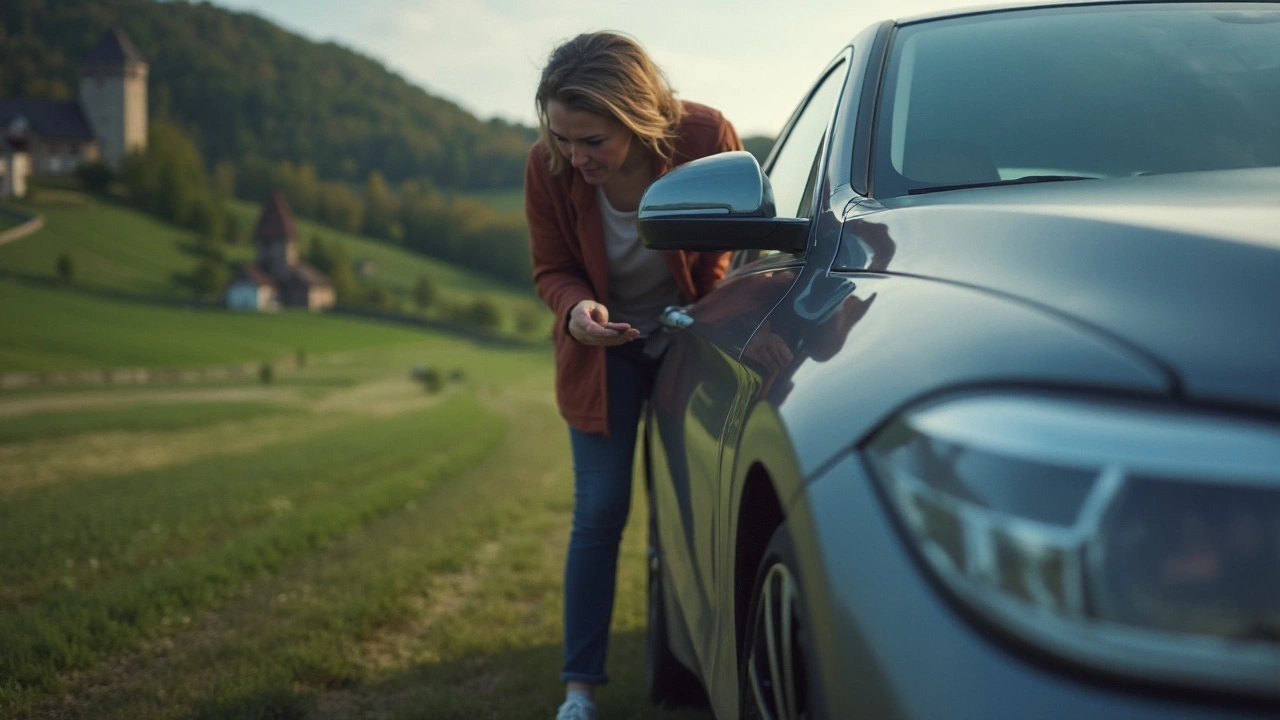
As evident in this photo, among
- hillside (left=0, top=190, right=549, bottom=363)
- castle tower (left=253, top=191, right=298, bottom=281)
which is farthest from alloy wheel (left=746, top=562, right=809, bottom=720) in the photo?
castle tower (left=253, top=191, right=298, bottom=281)

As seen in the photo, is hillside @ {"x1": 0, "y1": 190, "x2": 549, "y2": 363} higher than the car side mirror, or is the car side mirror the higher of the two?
the car side mirror

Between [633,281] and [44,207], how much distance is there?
66605mm

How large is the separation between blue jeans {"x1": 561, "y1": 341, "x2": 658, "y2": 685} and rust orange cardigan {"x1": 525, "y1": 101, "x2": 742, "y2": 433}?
0.25 feet

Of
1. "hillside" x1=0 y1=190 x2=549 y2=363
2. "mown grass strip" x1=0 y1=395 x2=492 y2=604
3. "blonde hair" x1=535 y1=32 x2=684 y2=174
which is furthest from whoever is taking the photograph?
"hillside" x1=0 y1=190 x2=549 y2=363

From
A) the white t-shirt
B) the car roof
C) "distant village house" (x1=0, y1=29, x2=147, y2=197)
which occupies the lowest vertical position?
the white t-shirt

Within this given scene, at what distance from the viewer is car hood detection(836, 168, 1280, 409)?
1.06 m

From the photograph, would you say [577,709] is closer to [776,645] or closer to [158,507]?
[776,645]

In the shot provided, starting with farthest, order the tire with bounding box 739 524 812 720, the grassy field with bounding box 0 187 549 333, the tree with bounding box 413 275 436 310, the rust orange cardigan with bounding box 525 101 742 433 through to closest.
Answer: the tree with bounding box 413 275 436 310, the grassy field with bounding box 0 187 549 333, the rust orange cardigan with bounding box 525 101 742 433, the tire with bounding box 739 524 812 720

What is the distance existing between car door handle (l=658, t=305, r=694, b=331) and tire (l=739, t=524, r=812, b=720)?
1203 millimetres

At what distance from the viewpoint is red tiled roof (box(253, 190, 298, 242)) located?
92.8 meters

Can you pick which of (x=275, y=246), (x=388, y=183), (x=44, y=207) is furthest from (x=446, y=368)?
(x=388, y=183)

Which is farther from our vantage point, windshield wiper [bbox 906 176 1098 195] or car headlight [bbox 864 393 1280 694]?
windshield wiper [bbox 906 176 1098 195]

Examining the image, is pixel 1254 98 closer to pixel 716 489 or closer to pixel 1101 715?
pixel 716 489

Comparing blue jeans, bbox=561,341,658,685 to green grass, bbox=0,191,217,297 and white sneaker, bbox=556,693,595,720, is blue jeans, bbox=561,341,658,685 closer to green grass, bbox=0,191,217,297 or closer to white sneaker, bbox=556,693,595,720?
white sneaker, bbox=556,693,595,720
